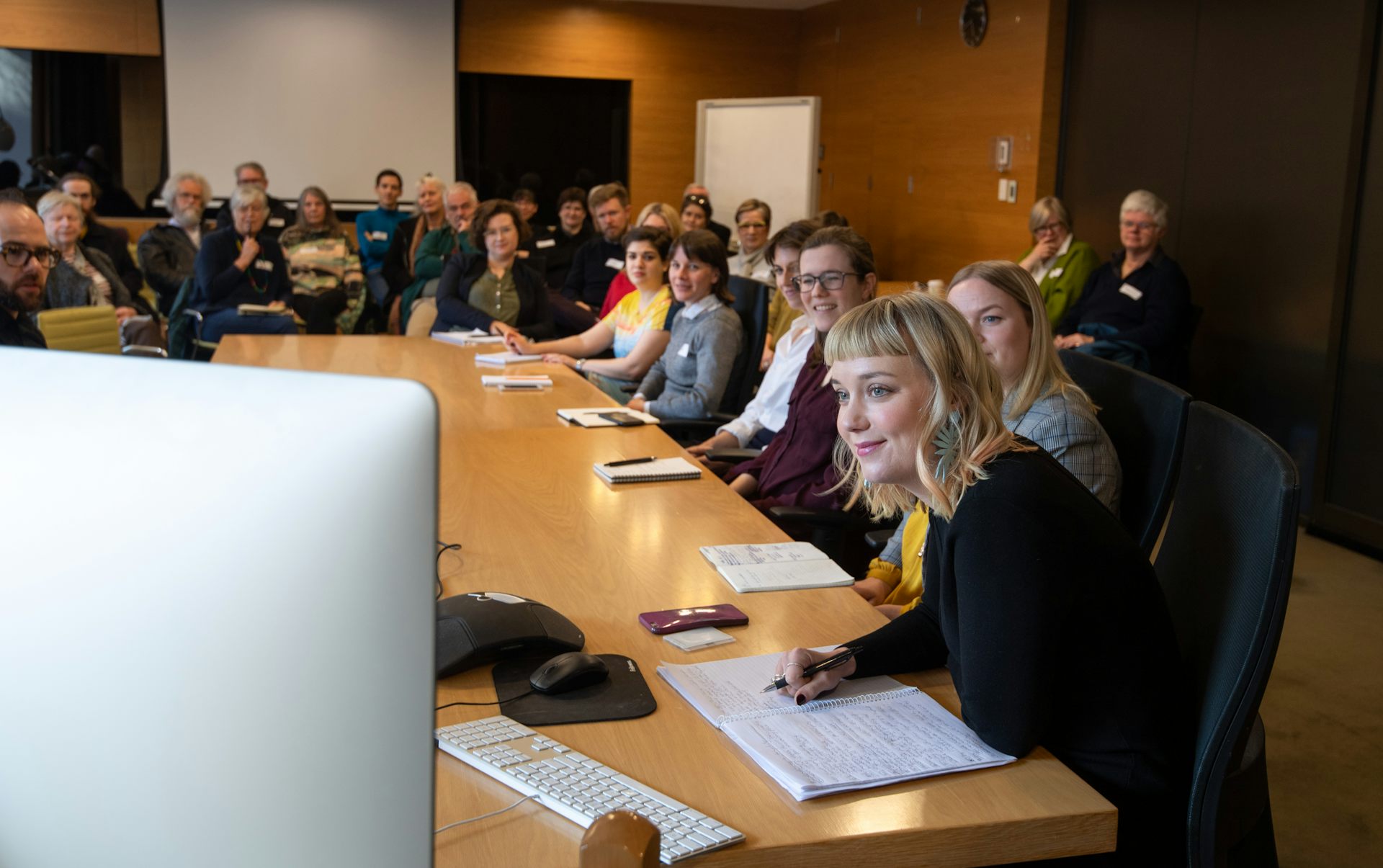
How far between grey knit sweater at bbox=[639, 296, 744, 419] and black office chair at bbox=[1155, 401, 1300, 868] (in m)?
2.51

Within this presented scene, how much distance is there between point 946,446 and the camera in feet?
5.09

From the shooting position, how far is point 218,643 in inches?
24.4

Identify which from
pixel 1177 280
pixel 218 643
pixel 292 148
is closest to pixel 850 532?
pixel 218 643

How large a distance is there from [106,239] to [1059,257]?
18.5 feet

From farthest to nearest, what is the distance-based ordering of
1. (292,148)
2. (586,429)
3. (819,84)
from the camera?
(819,84)
(292,148)
(586,429)

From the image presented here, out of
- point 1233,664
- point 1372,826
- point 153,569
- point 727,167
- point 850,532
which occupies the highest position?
point 727,167

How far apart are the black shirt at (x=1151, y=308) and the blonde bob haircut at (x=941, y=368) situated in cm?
393

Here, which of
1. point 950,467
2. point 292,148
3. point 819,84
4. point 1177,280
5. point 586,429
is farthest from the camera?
point 819,84

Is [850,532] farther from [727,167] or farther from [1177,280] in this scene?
[727,167]

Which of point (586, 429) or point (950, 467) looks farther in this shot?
point (586, 429)

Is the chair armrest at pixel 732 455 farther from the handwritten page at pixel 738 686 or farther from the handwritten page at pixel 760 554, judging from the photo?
the handwritten page at pixel 738 686

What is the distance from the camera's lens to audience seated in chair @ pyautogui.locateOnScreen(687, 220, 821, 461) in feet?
11.8

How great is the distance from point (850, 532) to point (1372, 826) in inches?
50.9

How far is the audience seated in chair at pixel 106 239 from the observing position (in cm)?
706
